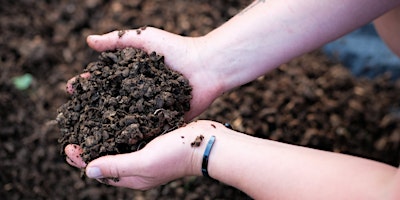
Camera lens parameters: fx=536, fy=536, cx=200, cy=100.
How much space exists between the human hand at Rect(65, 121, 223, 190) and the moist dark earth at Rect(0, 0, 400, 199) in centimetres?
58

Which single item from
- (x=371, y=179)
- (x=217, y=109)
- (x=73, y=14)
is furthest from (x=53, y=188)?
(x=371, y=179)

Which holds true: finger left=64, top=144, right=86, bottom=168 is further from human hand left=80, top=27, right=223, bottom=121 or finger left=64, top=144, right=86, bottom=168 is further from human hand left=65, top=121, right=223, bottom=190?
human hand left=80, top=27, right=223, bottom=121

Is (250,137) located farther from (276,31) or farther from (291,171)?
(276,31)

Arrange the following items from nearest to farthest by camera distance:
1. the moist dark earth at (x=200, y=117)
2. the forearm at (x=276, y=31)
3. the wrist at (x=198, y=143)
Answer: the wrist at (x=198, y=143) < the forearm at (x=276, y=31) < the moist dark earth at (x=200, y=117)

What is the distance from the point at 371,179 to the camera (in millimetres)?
1356

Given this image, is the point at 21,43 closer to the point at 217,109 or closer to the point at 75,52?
the point at 75,52

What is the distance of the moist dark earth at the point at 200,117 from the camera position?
6.95 feet

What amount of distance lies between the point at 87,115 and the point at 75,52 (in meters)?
0.97

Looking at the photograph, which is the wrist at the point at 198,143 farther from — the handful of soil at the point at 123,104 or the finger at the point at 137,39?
the finger at the point at 137,39

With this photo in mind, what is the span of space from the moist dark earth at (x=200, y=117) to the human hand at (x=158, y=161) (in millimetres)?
580

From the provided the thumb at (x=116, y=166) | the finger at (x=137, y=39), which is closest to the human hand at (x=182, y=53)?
the finger at (x=137, y=39)

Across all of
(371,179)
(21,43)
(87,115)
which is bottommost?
(371,179)

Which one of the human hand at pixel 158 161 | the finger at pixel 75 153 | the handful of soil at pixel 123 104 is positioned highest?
the handful of soil at pixel 123 104

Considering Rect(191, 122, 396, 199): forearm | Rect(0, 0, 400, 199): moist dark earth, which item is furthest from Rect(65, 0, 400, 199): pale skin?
Rect(0, 0, 400, 199): moist dark earth
